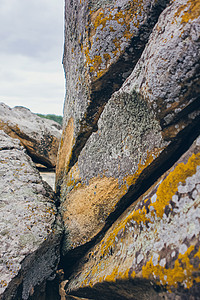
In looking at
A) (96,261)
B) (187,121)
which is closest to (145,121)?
(187,121)

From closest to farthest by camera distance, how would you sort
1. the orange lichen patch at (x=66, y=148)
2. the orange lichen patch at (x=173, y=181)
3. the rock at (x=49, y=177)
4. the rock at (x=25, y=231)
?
the orange lichen patch at (x=173, y=181) < the rock at (x=25, y=231) < the orange lichen patch at (x=66, y=148) < the rock at (x=49, y=177)

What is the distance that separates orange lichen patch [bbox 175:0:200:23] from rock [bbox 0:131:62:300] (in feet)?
14.6

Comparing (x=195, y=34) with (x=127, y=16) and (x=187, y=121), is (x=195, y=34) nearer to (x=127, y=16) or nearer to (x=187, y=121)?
(x=187, y=121)

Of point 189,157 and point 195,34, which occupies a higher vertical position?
point 195,34

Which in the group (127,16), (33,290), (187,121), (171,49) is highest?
(127,16)

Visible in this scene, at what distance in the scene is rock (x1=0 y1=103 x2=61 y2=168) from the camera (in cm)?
869

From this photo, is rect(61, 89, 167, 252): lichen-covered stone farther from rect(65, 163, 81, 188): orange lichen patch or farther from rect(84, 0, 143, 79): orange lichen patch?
rect(84, 0, 143, 79): orange lichen patch

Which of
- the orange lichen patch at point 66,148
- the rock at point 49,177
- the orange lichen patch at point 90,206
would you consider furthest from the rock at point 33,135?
the orange lichen patch at point 90,206

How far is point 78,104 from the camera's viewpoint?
5.59 metres

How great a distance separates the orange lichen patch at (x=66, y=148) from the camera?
6059 mm

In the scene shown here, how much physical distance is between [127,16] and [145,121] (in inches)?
89.2

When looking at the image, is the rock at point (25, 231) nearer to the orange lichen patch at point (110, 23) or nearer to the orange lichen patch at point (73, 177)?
the orange lichen patch at point (73, 177)

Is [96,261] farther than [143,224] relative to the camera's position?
Yes

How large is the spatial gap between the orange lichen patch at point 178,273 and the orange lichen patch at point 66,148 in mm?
3823
